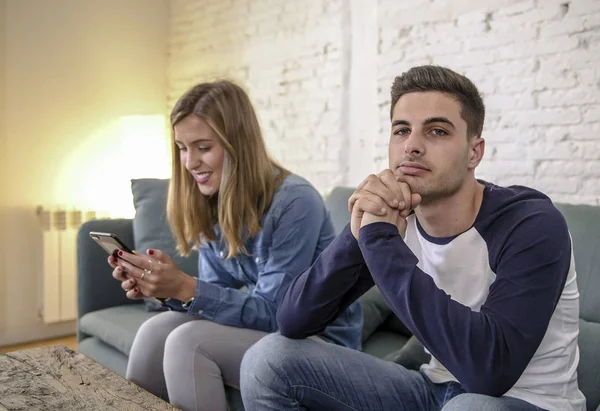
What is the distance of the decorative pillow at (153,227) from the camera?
8.25 ft

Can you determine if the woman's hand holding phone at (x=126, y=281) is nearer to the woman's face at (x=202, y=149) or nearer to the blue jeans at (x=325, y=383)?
the woman's face at (x=202, y=149)

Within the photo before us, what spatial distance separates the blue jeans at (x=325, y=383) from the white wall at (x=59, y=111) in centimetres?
244

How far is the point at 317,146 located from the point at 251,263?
56.4 inches

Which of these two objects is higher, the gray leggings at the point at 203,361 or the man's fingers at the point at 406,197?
the man's fingers at the point at 406,197

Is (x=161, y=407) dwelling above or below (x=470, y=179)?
below

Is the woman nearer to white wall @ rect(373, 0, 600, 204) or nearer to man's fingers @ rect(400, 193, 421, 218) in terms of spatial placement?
man's fingers @ rect(400, 193, 421, 218)

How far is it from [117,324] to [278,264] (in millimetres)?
907

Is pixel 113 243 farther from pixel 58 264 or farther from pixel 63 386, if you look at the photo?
pixel 58 264

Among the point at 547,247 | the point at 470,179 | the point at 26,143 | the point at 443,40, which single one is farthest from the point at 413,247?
the point at 26,143

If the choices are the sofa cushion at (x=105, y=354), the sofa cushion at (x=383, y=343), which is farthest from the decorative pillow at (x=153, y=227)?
the sofa cushion at (x=383, y=343)

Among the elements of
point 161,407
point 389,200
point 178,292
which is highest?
point 389,200

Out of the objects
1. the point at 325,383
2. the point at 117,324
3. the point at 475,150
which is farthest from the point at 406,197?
the point at 117,324

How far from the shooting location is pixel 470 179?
1.31 m

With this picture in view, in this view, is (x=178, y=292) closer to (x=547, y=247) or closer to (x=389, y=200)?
(x=389, y=200)
